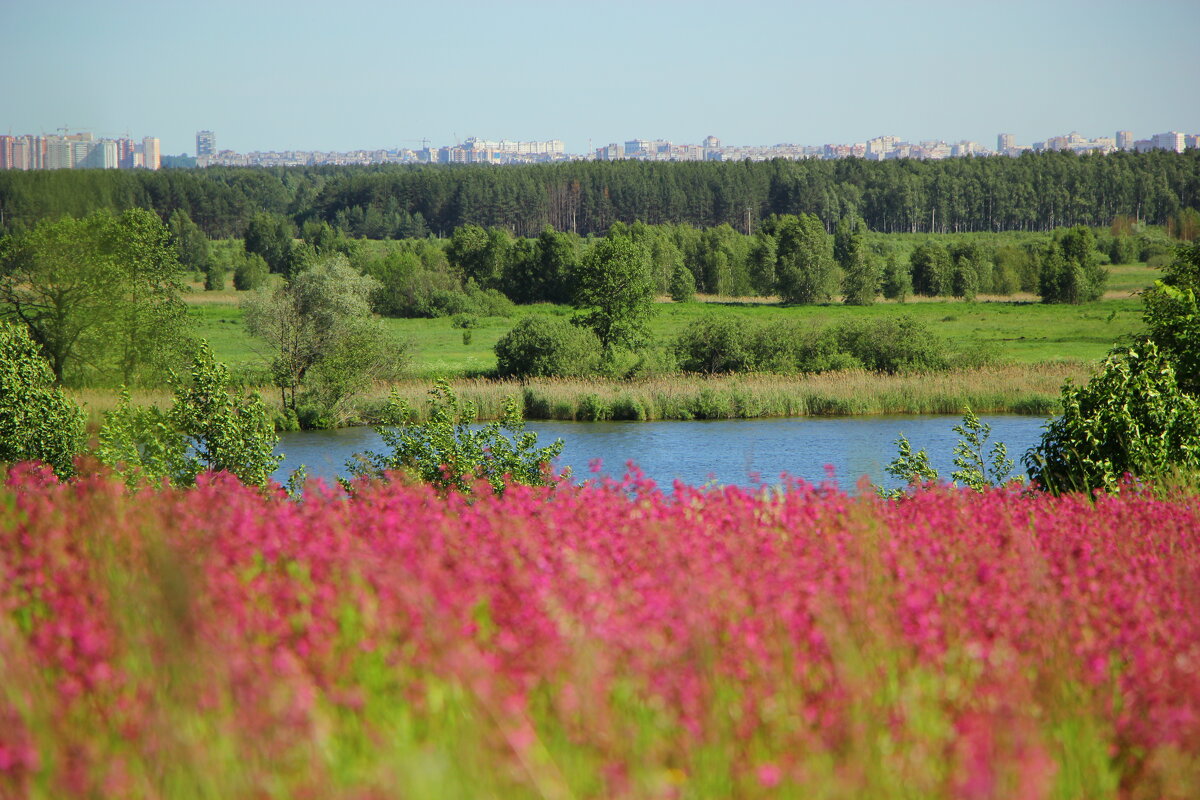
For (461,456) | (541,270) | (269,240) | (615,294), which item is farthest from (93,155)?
(269,240)

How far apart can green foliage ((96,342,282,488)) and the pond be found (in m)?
13.5

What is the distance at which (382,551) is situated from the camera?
4.40m

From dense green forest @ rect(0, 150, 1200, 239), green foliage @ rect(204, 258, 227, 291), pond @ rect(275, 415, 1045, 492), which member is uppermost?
dense green forest @ rect(0, 150, 1200, 239)

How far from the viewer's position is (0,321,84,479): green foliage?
1389 centimetres

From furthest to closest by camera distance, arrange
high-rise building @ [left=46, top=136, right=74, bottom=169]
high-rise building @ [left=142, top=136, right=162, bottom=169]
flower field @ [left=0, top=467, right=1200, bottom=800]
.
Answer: high-rise building @ [left=142, top=136, right=162, bottom=169]
high-rise building @ [left=46, top=136, right=74, bottom=169]
flower field @ [left=0, top=467, right=1200, bottom=800]

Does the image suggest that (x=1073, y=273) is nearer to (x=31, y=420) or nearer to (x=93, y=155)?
(x=93, y=155)

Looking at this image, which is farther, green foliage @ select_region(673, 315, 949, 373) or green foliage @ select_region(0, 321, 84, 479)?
green foliage @ select_region(673, 315, 949, 373)

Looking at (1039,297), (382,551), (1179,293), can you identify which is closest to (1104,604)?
A: (382,551)

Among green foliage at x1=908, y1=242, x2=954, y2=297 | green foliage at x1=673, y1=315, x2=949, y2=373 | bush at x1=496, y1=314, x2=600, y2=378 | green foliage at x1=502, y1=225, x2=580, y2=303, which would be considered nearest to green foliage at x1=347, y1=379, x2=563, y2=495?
bush at x1=496, y1=314, x2=600, y2=378

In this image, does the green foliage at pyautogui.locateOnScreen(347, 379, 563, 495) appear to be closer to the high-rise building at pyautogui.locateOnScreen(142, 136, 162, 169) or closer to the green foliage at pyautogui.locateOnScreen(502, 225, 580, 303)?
the green foliage at pyautogui.locateOnScreen(502, 225, 580, 303)

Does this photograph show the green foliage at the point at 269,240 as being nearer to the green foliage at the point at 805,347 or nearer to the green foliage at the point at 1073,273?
the green foliage at the point at 1073,273

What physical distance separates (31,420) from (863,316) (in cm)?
6446

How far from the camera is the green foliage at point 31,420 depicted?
13.9 metres

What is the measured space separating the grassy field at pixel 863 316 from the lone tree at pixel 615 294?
3.47 m
